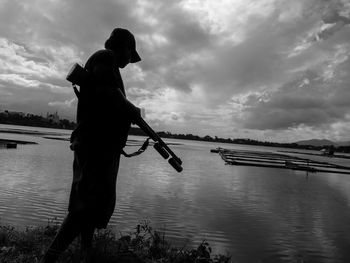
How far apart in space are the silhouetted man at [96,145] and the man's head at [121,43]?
24cm

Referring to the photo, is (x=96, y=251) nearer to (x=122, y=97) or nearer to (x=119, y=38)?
(x=122, y=97)

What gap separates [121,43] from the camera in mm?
3965

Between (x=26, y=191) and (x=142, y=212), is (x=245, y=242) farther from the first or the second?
(x=26, y=191)

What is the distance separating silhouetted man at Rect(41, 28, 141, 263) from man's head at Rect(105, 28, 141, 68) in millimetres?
240


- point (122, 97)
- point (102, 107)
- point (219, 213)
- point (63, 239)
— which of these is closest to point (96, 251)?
point (63, 239)

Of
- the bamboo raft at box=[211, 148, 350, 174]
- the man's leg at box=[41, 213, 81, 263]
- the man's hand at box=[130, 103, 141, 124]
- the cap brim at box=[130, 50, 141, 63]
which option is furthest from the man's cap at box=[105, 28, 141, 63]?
the bamboo raft at box=[211, 148, 350, 174]

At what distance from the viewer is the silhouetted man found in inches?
139

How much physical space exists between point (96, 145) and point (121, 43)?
123cm

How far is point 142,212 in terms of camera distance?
1293cm

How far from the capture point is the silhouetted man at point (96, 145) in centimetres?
352

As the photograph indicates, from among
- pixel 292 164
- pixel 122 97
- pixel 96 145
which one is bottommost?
pixel 292 164

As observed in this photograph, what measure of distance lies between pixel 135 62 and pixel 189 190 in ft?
54.3

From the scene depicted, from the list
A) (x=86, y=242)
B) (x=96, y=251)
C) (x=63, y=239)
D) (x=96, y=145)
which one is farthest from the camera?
(x=96, y=251)

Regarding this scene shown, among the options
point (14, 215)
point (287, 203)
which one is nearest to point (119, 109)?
point (14, 215)
